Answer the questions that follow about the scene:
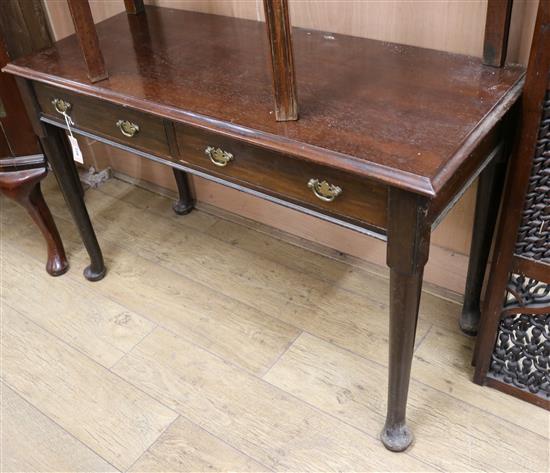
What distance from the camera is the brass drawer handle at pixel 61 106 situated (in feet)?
4.75

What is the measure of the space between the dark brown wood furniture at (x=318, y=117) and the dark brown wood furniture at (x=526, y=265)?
62mm

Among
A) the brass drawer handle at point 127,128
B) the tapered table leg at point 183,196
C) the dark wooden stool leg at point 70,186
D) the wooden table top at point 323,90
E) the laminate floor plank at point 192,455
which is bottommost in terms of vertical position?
the laminate floor plank at point 192,455

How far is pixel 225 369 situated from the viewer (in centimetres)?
156

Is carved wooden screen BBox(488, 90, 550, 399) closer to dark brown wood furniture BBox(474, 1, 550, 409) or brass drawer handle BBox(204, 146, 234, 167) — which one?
dark brown wood furniture BBox(474, 1, 550, 409)

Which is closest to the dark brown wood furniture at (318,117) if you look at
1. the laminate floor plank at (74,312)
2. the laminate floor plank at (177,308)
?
the laminate floor plank at (177,308)

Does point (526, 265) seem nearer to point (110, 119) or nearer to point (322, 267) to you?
point (322, 267)

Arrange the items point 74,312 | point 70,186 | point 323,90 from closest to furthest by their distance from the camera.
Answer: point 323,90 → point 70,186 → point 74,312

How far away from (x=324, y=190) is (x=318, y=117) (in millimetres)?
146

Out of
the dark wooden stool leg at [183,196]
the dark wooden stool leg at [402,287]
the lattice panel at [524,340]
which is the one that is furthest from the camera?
the dark wooden stool leg at [183,196]

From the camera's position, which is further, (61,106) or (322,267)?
(322,267)

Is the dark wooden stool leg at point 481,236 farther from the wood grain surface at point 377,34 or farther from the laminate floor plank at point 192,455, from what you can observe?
the laminate floor plank at point 192,455

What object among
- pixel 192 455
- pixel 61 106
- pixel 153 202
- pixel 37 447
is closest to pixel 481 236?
pixel 192 455

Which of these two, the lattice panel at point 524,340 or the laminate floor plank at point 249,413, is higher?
the lattice panel at point 524,340

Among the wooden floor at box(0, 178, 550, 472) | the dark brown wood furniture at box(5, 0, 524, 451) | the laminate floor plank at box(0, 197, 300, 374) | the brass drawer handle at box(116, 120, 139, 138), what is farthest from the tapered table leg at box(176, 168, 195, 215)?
the brass drawer handle at box(116, 120, 139, 138)
